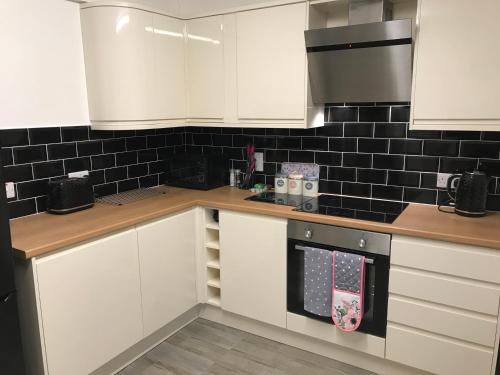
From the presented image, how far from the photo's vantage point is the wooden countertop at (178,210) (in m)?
1.77

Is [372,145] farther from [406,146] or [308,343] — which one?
[308,343]

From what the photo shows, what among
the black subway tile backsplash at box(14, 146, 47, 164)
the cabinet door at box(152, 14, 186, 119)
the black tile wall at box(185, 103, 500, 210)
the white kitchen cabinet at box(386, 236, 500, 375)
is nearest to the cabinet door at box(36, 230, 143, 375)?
the black subway tile backsplash at box(14, 146, 47, 164)

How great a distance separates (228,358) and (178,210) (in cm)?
92

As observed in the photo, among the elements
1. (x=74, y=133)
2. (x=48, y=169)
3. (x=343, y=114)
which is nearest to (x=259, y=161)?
(x=343, y=114)

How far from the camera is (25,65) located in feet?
6.93

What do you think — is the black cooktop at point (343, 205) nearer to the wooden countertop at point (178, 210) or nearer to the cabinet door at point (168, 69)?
the wooden countertop at point (178, 210)

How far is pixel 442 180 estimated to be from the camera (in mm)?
2303

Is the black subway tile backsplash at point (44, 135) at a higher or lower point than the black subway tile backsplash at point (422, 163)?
higher

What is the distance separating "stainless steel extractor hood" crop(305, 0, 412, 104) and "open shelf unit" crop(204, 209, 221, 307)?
1.06m

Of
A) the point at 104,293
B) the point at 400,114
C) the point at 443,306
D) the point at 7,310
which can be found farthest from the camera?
the point at 400,114

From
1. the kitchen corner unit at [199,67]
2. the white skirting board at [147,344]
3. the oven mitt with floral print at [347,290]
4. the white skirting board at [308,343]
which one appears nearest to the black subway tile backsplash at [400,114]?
the kitchen corner unit at [199,67]

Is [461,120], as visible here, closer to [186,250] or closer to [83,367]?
[186,250]

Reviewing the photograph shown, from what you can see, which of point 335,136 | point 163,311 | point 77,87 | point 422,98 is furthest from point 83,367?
point 422,98

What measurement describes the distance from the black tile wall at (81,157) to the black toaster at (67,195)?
0.09 meters
